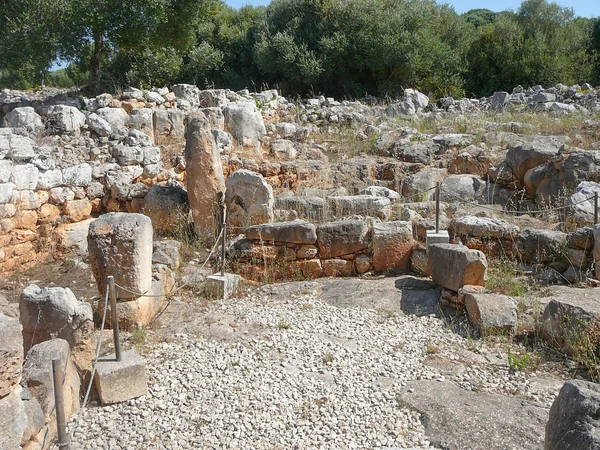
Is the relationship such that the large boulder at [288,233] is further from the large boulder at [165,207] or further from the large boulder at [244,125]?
the large boulder at [244,125]

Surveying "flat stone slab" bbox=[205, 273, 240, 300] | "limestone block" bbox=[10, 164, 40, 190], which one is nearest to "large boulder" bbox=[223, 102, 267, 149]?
"limestone block" bbox=[10, 164, 40, 190]

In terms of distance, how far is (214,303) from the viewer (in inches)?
259

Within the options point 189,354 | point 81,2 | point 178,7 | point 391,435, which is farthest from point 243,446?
point 178,7

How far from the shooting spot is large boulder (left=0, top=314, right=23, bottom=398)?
123 inches

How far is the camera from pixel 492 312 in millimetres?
5652

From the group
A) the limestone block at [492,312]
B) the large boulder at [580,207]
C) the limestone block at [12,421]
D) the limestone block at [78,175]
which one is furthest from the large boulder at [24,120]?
the large boulder at [580,207]

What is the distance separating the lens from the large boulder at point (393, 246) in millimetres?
7418

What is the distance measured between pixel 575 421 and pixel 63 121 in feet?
30.5

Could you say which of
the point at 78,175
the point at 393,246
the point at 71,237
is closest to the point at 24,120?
the point at 78,175

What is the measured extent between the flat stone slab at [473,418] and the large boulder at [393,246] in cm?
291

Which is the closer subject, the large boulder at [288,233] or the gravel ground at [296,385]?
the gravel ground at [296,385]

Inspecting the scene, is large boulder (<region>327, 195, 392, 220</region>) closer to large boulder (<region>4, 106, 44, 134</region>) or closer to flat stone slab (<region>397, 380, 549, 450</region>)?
flat stone slab (<region>397, 380, 549, 450</region>)

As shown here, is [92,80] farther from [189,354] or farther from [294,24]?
[189,354]

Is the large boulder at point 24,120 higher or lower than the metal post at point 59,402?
higher
